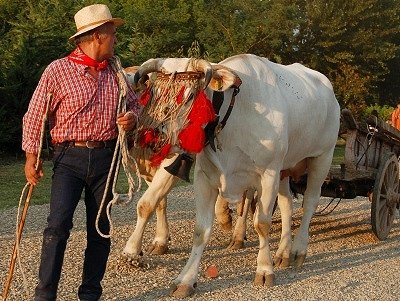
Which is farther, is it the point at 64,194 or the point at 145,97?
the point at 145,97

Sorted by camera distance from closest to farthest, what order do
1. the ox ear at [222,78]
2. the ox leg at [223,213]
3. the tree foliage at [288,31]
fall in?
the ox ear at [222,78] → the ox leg at [223,213] → the tree foliage at [288,31]

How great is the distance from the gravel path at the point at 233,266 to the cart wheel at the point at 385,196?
0.68 ft

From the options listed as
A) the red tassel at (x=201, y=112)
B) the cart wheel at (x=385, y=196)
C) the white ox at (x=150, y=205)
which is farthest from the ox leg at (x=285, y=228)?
the red tassel at (x=201, y=112)

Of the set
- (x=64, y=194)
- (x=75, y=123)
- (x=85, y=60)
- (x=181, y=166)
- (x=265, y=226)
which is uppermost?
(x=85, y=60)

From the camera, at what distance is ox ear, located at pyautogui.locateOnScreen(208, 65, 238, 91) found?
214 inches

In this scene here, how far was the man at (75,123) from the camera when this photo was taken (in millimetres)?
4496

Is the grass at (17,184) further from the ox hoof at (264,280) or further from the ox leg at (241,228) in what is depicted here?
the ox hoof at (264,280)

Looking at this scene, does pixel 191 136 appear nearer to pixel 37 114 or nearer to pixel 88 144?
pixel 88 144

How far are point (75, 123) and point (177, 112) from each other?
3.01 ft

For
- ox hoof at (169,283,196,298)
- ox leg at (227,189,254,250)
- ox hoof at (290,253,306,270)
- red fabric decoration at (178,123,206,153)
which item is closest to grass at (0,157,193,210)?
ox leg at (227,189,254,250)

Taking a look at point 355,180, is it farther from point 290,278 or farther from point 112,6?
point 112,6

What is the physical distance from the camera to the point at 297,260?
7.02m

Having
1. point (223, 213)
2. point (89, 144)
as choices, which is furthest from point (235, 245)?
point (89, 144)

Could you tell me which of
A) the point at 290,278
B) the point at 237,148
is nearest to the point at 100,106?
the point at 237,148
